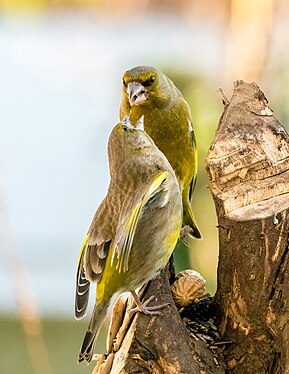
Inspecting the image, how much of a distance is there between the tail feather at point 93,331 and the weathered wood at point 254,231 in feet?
0.79

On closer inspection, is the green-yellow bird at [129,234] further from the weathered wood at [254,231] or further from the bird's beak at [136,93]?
the bird's beak at [136,93]

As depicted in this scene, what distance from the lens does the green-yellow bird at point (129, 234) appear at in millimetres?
1406

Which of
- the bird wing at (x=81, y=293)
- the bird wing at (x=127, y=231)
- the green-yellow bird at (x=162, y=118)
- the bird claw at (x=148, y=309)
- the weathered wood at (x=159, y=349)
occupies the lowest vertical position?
the weathered wood at (x=159, y=349)

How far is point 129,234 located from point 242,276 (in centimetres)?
22

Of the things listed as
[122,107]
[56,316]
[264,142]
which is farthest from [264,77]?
[56,316]

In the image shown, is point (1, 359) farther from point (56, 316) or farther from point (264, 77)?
point (264, 77)

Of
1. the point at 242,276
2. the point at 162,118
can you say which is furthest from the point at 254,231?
the point at 162,118

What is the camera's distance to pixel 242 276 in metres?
1.41

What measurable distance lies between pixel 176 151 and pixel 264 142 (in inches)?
20.0

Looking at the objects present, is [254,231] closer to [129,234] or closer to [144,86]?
[129,234]

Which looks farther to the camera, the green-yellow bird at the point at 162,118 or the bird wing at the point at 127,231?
the green-yellow bird at the point at 162,118

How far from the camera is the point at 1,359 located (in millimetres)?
3988

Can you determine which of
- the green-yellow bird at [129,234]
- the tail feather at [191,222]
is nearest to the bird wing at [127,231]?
the green-yellow bird at [129,234]

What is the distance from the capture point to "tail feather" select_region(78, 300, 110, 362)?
55.9 inches
